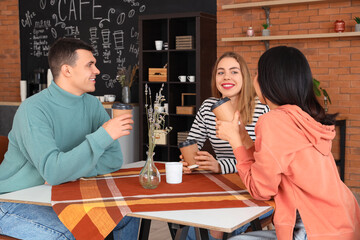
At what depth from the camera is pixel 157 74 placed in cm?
550

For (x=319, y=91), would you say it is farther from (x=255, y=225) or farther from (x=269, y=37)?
(x=255, y=225)

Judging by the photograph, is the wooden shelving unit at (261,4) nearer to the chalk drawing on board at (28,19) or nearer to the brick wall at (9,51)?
the chalk drawing on board at (28,19)

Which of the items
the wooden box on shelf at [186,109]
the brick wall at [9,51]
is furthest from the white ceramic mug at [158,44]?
the brick wall at [9,51]

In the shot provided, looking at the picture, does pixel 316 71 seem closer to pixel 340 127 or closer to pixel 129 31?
pixel 340 127

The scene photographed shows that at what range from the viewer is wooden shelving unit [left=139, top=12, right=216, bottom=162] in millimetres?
5250

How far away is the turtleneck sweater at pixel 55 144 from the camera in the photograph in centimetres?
196

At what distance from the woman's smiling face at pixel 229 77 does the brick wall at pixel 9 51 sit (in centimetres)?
491

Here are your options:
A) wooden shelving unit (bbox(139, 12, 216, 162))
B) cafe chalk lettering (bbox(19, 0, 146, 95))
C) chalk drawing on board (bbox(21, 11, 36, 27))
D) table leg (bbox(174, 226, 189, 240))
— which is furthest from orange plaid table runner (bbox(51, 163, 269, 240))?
chalk drawing on board (bbox(21, 11, 36, 27))

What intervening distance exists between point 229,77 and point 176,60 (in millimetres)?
2856

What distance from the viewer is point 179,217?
153 centimetres

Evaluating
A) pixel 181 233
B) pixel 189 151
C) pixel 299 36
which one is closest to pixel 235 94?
pixel 189 151

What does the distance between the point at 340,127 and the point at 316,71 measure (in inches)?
24.9

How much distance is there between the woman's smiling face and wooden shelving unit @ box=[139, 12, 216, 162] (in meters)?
2.42

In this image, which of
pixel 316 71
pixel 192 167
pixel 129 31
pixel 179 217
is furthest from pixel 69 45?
pixel 129 31
